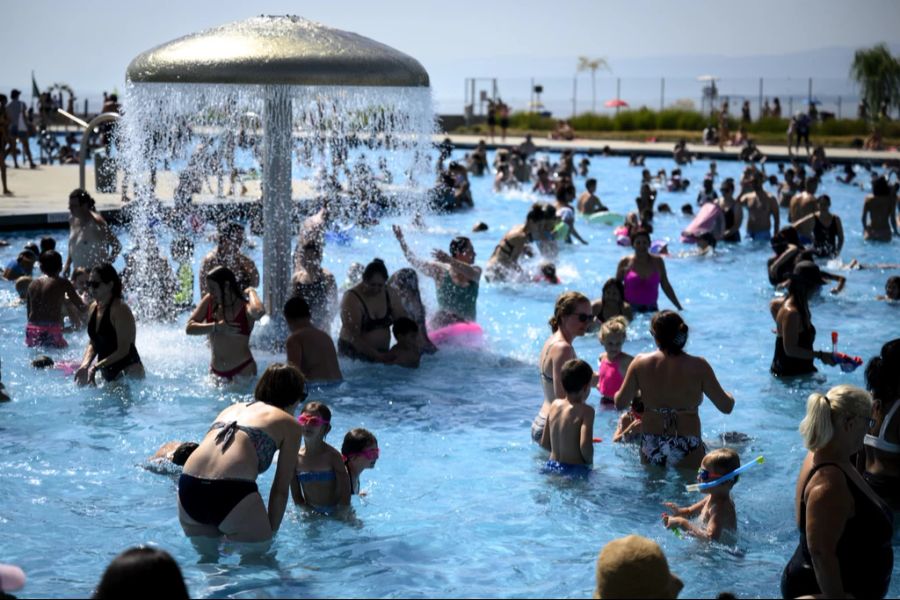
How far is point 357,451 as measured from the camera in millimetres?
6492

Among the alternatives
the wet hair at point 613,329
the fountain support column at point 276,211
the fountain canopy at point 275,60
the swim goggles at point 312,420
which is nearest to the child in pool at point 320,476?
the swim goggles at point 312,420

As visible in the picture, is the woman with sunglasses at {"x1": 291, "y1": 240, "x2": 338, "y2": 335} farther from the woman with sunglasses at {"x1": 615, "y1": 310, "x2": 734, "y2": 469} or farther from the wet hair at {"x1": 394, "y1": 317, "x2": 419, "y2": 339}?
the woman with sunglasses at {"x1": 615, "y1": 310, "x2": 734, "y2": 469}

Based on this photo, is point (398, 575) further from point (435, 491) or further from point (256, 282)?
point (256, 282)

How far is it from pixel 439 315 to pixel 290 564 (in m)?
6.00

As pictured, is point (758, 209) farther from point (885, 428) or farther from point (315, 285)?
point (885, 428)

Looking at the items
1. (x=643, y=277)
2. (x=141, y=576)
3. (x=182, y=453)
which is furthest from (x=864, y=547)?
(x=643, y=277)

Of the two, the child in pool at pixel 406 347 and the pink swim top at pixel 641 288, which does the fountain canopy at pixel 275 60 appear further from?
the pink swim top at pixel 641 288

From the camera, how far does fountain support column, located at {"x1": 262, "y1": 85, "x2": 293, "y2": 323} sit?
11320 mm

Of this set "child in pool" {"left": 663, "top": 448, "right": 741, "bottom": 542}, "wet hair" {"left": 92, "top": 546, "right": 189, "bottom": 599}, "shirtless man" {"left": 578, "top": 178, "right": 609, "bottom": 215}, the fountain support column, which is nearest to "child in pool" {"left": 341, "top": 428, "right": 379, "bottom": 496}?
"child in pool" {"left": 663, "top": 448, "right": 741, "bottom": 542}

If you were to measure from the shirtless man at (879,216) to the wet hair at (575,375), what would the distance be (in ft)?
45.0

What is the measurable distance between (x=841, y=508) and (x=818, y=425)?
1.08 feet

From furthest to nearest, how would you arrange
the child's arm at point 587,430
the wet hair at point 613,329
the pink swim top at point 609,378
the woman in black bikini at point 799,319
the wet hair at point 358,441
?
the woman in black bikini at point 799,319
the pink swim top at point 609,378
the wet hair at point 613,329
the child's arm at point 587,430
the wet hair at point 358,441

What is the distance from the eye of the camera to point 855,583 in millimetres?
4594

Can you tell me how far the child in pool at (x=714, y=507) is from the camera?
247 inches
